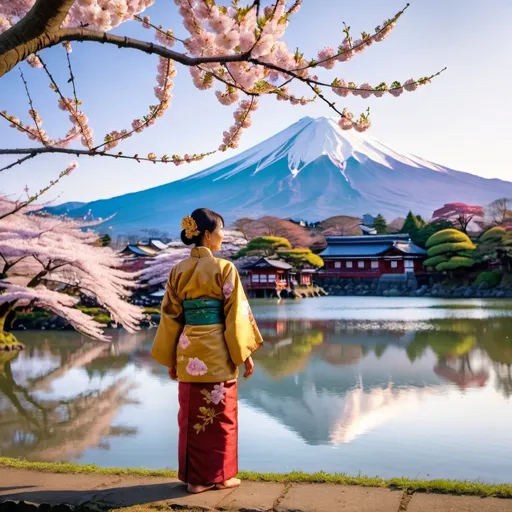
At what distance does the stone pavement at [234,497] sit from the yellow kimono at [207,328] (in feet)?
1.35

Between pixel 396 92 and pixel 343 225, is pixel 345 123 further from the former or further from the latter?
pixel 343 225

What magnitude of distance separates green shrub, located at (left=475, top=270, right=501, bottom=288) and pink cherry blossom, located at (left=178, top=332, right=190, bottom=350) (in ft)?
76.5

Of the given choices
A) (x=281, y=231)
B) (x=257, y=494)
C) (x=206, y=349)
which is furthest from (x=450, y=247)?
(x=257, y=494)

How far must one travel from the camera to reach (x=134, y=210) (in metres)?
84.6

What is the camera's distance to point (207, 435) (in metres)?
2.12

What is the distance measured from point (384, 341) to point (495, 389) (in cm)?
341

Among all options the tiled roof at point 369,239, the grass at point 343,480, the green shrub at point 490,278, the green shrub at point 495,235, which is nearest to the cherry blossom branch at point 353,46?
the grass at point 343,480

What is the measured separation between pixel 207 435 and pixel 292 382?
3.10 metres

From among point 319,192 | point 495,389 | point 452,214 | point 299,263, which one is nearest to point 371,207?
point 319,192

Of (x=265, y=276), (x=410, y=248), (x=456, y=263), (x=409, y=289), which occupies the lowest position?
(x=409, y=289)

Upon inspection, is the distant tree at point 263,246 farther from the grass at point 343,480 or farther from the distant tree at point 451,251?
the grass at point 343,480

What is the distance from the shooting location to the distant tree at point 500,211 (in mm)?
29031

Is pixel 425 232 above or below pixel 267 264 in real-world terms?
above

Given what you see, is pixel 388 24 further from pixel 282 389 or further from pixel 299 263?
pixel 299 263
